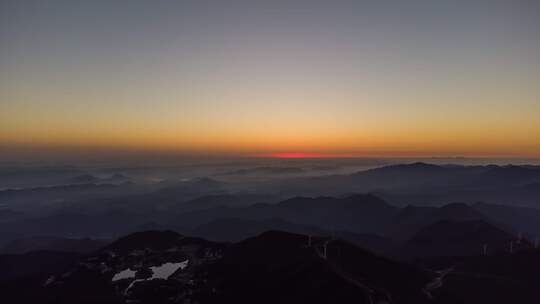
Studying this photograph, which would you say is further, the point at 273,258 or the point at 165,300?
the point at 273,258

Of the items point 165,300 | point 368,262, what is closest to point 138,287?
point 165,300

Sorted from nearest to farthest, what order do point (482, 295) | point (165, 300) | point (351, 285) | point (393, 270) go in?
point (351, 285) < point (165, 300) < point (482, 295) < point (393, 270)

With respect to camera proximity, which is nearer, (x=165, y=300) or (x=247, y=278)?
(x=165, y=300)

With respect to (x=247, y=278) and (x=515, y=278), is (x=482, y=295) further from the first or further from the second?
(x=247, y=278)

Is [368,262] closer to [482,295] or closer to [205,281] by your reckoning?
[482,295]

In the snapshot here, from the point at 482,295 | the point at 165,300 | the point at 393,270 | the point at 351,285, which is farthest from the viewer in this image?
the point at 393,270

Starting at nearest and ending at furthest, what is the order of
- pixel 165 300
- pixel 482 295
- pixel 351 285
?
pixel 351 285 < pixel 165 300 < pixel 482 295

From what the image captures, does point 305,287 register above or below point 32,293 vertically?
above

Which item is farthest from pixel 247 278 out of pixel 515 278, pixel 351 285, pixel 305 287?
pixel 515 278

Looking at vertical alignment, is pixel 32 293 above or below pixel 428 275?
below
